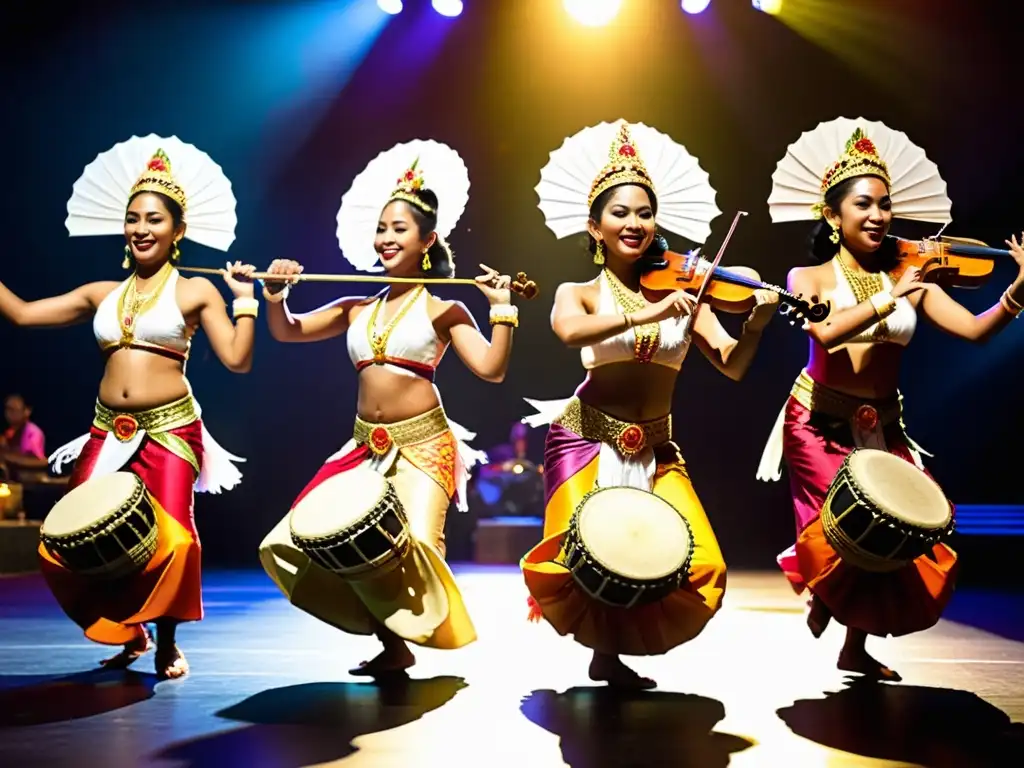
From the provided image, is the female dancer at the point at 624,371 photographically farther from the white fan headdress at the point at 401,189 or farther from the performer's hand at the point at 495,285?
the white fan headdress at the point at 401,189

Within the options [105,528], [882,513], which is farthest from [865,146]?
[105,528]

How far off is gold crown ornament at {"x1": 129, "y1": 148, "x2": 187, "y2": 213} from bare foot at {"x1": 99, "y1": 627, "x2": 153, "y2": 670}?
152cm

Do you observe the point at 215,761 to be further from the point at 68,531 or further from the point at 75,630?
the point at 75,630

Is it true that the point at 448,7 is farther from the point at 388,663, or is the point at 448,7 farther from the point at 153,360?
the point at 388,663

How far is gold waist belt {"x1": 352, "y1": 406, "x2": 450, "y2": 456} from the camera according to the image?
3.20m

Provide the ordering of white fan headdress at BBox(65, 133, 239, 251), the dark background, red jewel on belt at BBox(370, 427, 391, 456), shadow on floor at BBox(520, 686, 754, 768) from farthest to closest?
1. the dark background
2. white fan headdress at BBox(65, 133, 239, 251)
3. red jewel on belt at BBox(370, 427, 391, 456)
4. shadow on floor at BBox(520, 686, 754, 768)

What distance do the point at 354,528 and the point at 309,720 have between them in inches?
19.8

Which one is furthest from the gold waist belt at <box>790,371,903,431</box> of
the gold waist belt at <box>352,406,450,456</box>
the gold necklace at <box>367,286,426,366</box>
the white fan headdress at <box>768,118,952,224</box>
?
the gold necklace at <box>367,286,426,366</box>

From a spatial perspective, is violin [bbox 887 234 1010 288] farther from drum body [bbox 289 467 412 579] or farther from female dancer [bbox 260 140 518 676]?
drum body [bbox 289 467 412 579]

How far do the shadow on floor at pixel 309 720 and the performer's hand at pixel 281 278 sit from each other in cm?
126

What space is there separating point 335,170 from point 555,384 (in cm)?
258

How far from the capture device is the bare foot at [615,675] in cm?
297

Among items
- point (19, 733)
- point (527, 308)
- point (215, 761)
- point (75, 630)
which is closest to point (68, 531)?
point (19, 733)

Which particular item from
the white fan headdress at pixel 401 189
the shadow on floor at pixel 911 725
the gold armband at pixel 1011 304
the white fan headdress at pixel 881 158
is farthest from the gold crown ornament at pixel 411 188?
the shadow on floor at pixel 911 725
